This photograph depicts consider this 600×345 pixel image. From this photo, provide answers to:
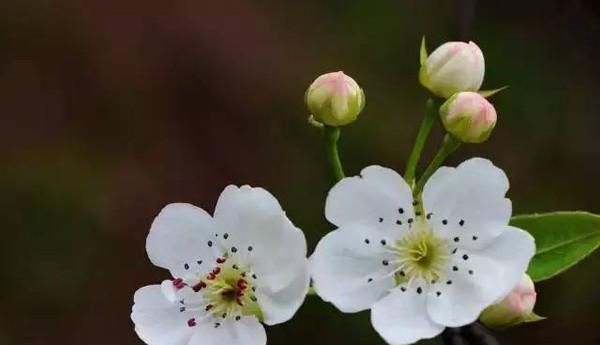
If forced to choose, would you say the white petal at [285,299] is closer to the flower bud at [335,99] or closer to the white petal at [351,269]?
the white petal at [351,269]

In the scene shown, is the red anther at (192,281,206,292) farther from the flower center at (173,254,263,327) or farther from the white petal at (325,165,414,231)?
the white petal at (325,165,414,231)

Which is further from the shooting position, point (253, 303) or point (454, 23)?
point (454, 23)

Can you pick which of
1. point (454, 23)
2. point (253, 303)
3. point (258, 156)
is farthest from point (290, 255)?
point (454, 23)

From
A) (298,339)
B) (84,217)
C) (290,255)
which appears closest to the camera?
(290,255)

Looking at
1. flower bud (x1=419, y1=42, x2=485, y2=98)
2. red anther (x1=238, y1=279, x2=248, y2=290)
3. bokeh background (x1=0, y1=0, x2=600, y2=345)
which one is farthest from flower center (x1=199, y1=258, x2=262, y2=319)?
bokeh background (x1=0, y1=0, x2=600, y2=345)

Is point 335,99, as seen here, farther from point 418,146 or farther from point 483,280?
point 483,280

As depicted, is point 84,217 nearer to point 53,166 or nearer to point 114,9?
point 53,166

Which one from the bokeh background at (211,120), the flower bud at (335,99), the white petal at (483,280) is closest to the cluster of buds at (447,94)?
the flower bud at (335,99)
